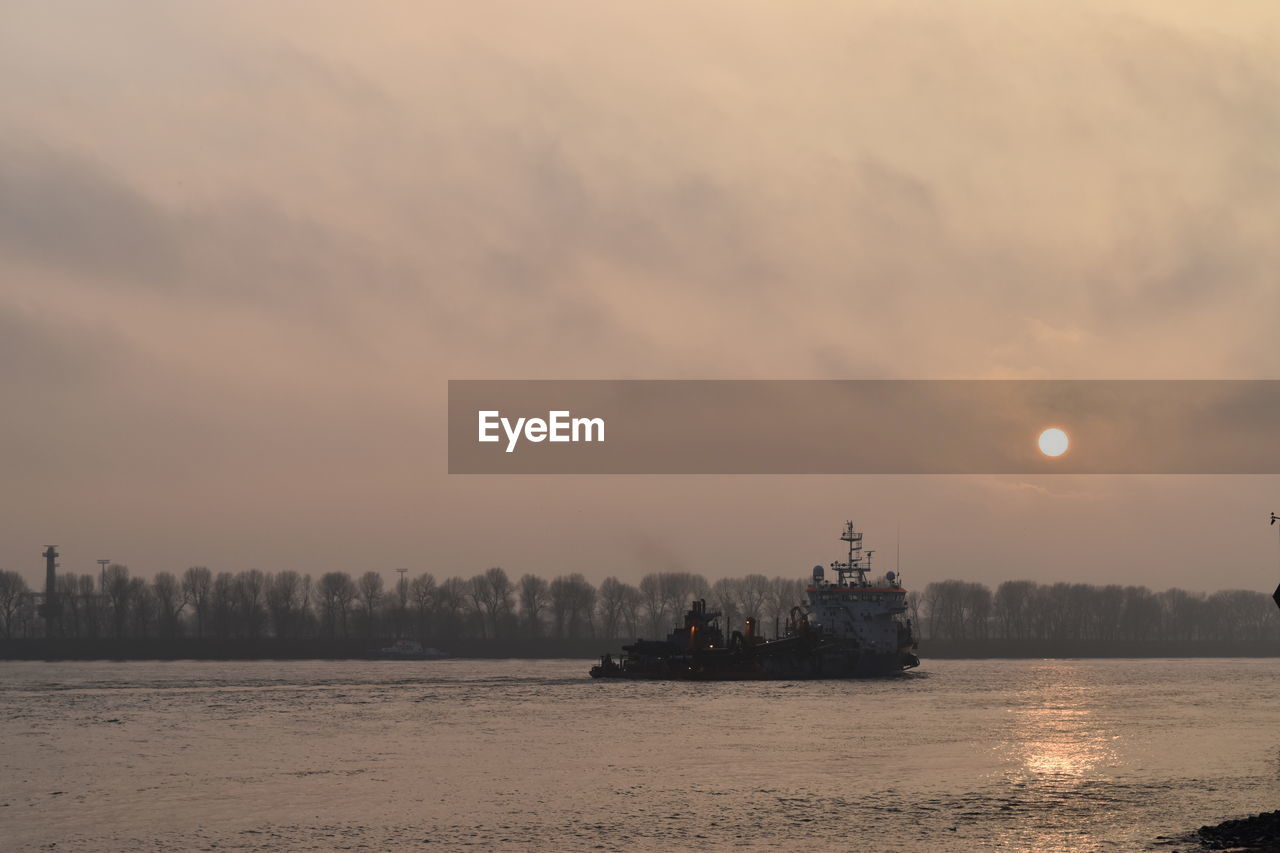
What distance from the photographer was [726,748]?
7031 centimetres

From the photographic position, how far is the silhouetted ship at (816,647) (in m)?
138

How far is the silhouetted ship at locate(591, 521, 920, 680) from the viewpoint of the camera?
138 meters

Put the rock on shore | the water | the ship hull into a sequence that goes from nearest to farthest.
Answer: the rock on shore, the water, the ship hull

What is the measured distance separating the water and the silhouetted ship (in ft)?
83.0

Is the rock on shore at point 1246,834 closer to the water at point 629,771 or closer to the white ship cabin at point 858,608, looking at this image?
the water at point 629,771

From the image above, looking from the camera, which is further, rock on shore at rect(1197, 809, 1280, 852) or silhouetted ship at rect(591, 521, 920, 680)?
silhouetted ship at rect(591, 521, 920, 680)

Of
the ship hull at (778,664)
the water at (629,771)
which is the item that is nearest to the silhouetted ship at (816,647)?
the ship hull at (778,664)

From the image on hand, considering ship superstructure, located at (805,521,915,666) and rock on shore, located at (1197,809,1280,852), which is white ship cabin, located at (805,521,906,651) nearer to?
ship superstructure, located at (805,521,915,666)

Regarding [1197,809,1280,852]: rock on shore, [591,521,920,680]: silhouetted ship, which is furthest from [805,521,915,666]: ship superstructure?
[1197,809,1280,852]: rock on shore

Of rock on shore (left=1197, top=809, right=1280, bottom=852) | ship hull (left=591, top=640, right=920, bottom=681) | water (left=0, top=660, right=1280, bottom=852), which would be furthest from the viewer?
ship hull (left=591, top=640, right=920, bottom=681)

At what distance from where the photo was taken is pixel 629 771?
6178 cm

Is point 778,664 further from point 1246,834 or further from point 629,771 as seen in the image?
point 1246,834

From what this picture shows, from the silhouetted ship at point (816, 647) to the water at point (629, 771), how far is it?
25.3 meters

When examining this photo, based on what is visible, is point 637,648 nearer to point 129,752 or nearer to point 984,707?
point 984,707
